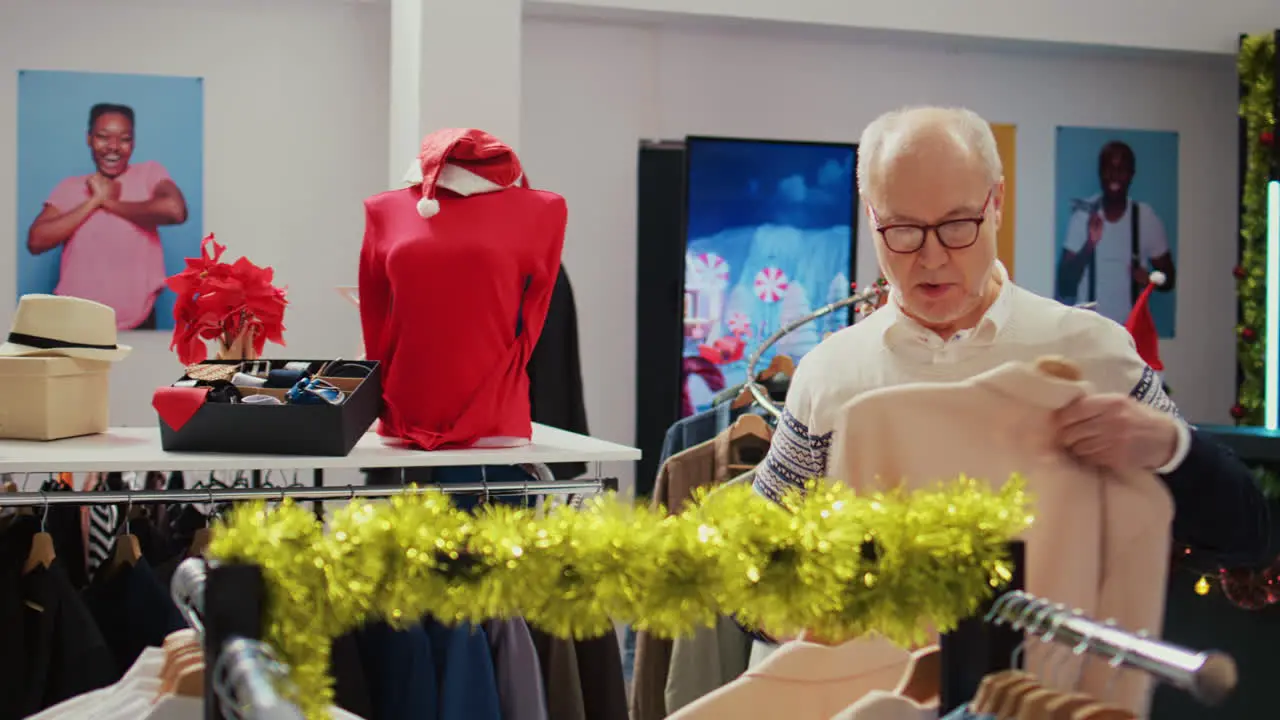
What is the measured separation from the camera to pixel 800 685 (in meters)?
1.18

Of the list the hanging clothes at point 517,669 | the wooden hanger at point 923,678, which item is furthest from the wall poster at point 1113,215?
the wooden hanger at point 923,678

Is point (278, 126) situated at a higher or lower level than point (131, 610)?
higher

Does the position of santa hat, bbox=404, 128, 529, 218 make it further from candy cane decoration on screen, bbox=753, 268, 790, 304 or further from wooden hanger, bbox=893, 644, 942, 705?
candy cane decoration on screen, bbox=753, 268, 790, 304

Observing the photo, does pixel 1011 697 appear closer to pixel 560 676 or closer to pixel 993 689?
pixel 993 689

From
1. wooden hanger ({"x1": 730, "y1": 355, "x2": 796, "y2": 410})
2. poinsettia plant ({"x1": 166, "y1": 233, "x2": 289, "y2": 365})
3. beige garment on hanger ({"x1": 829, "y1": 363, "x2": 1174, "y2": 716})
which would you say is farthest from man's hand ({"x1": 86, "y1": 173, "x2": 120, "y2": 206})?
beige garment on hanger ({"x1": 829, "y1": 363, "x2": 1174, "y2": 716})

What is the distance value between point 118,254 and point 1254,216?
181 inches

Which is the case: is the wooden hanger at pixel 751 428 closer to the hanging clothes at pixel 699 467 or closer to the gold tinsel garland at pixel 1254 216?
the hanging clothes at pixel 699 467

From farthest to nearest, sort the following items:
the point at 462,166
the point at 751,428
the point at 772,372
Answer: the point at 772,372 → the point at 751,428 → the point at 462,166

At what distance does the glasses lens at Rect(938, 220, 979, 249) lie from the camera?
1.15m

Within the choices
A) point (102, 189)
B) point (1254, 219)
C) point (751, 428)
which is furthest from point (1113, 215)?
point (102, 189)

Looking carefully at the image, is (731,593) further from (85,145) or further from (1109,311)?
(1109,311)

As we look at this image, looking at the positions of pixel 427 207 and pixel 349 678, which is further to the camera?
pixel 427 207

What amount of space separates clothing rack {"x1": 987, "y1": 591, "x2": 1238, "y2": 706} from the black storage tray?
1371mm

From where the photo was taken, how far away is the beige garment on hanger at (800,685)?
3.81ft
